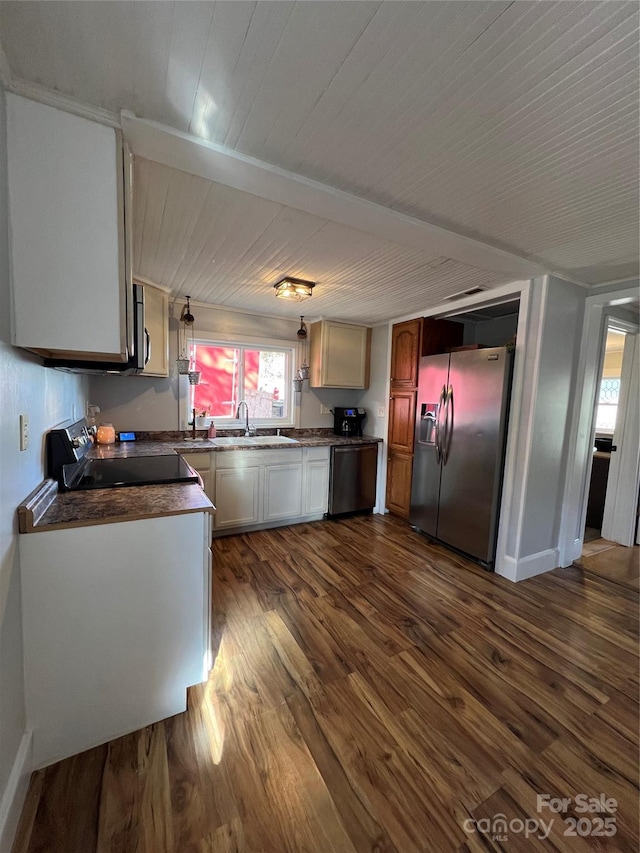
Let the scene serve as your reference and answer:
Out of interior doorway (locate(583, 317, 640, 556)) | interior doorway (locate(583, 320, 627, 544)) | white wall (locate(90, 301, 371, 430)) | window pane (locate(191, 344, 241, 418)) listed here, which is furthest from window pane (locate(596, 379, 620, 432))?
window pane (locate(191, 344, 241, 418))

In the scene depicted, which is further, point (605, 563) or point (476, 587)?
point (605, 563)

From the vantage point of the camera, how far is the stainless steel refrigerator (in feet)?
8.63

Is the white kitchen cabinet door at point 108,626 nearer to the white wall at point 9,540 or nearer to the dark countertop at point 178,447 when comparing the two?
the white wall at point 9,540

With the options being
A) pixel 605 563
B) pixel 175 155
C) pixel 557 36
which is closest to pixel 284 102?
pixel 175 155

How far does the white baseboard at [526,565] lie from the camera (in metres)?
2.57

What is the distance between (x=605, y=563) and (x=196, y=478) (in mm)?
3450

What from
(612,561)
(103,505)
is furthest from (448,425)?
(103,505)

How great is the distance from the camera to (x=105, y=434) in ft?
9.37

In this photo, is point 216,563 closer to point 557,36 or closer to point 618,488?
point 557,36

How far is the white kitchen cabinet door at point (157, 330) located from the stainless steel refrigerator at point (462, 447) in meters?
2.41

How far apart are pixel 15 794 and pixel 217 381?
10.2 ft

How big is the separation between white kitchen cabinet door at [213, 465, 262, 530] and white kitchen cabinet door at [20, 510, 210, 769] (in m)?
1.67

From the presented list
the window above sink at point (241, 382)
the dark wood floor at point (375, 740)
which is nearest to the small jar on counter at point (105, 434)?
the window above sink at point (241, 382)

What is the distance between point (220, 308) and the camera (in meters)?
3.50
